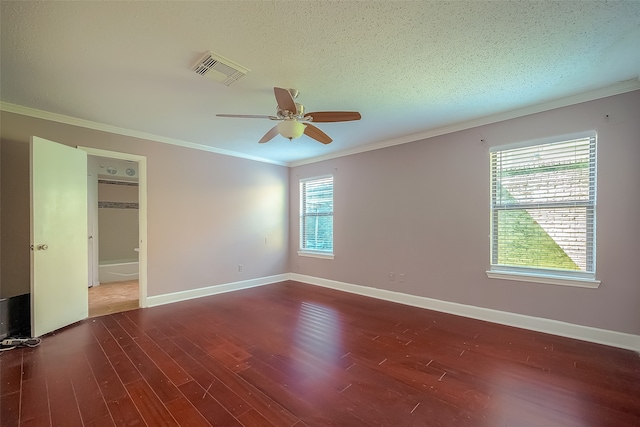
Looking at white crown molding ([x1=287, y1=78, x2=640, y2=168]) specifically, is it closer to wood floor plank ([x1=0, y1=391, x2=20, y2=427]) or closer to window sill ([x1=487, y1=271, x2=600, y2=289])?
window sill ([x1=487, y1=271, x2=600, y2=289])

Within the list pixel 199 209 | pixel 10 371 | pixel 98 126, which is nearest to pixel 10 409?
pixel 10 371

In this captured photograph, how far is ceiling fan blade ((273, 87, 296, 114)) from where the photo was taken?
6.91 feet

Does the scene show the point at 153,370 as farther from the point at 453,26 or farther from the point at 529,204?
the point at 529,204

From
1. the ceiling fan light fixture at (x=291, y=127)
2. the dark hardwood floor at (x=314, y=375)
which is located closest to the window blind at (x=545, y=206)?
the dark hardwood floor at (x=314, y=375)

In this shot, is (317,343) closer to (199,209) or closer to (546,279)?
(546,279)

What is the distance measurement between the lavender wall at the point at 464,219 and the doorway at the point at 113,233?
3.47 m

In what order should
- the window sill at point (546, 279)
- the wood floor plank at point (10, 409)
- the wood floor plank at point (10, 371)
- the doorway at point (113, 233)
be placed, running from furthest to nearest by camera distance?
the doorway at point (113, 233) < the window sill at point (546, 279) < the wood floor plank at point (10, 371) < the wood floor plank at point (10, 409)

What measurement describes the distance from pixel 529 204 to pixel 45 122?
5.93 metres

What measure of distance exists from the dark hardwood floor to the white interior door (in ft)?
0.92

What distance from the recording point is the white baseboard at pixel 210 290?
4.05 metres

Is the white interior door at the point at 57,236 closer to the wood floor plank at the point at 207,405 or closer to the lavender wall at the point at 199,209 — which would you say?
A: the lavender wall at the point at 199,209

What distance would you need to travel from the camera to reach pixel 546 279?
2.99 m

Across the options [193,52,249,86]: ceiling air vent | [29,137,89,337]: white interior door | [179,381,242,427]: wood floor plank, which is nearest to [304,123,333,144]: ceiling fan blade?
[193,52,249,86]: ceiling air vent

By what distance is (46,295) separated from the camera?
9.70ft
